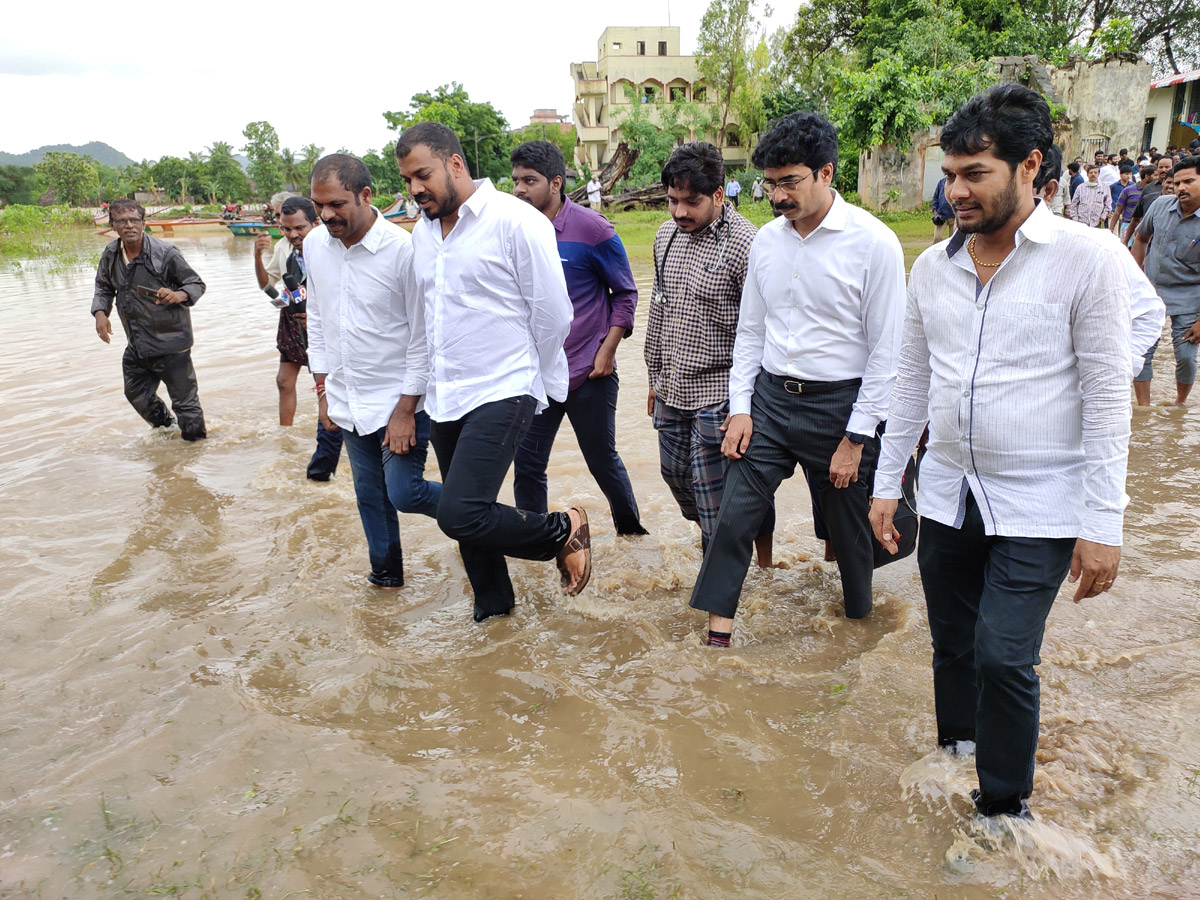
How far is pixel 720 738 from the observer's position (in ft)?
9.92

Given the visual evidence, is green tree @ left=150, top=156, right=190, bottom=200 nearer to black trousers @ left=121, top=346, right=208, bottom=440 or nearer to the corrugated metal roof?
the corrugated metal roof

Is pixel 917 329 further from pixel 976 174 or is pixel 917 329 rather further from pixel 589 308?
pixel 589 308

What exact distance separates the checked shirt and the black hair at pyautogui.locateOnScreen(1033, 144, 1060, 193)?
1.36m

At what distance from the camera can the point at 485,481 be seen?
138 inches

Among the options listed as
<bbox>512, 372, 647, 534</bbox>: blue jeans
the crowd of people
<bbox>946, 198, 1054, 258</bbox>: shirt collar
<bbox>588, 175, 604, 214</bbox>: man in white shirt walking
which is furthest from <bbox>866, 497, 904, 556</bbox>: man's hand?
<bbox>588, 175, 604, 214</bbox>: man in white shirt walking

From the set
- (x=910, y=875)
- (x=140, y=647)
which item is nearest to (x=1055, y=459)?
(x=910, y=875)

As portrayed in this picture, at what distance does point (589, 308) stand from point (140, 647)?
2.54m

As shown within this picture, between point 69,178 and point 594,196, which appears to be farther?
point 69,178

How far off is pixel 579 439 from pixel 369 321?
48.7 inches

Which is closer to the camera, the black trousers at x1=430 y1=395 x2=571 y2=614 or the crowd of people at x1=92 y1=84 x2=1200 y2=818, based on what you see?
the crowd of people at x1=92 y1=84 x2=1200 y2=818

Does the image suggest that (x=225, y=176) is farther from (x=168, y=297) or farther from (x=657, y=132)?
(x=168, y=297)

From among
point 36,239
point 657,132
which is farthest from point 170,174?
point 657,132

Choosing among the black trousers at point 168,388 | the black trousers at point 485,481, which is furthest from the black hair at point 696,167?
the black trousers at point 168,388

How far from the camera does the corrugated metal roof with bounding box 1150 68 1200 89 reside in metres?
26.8
